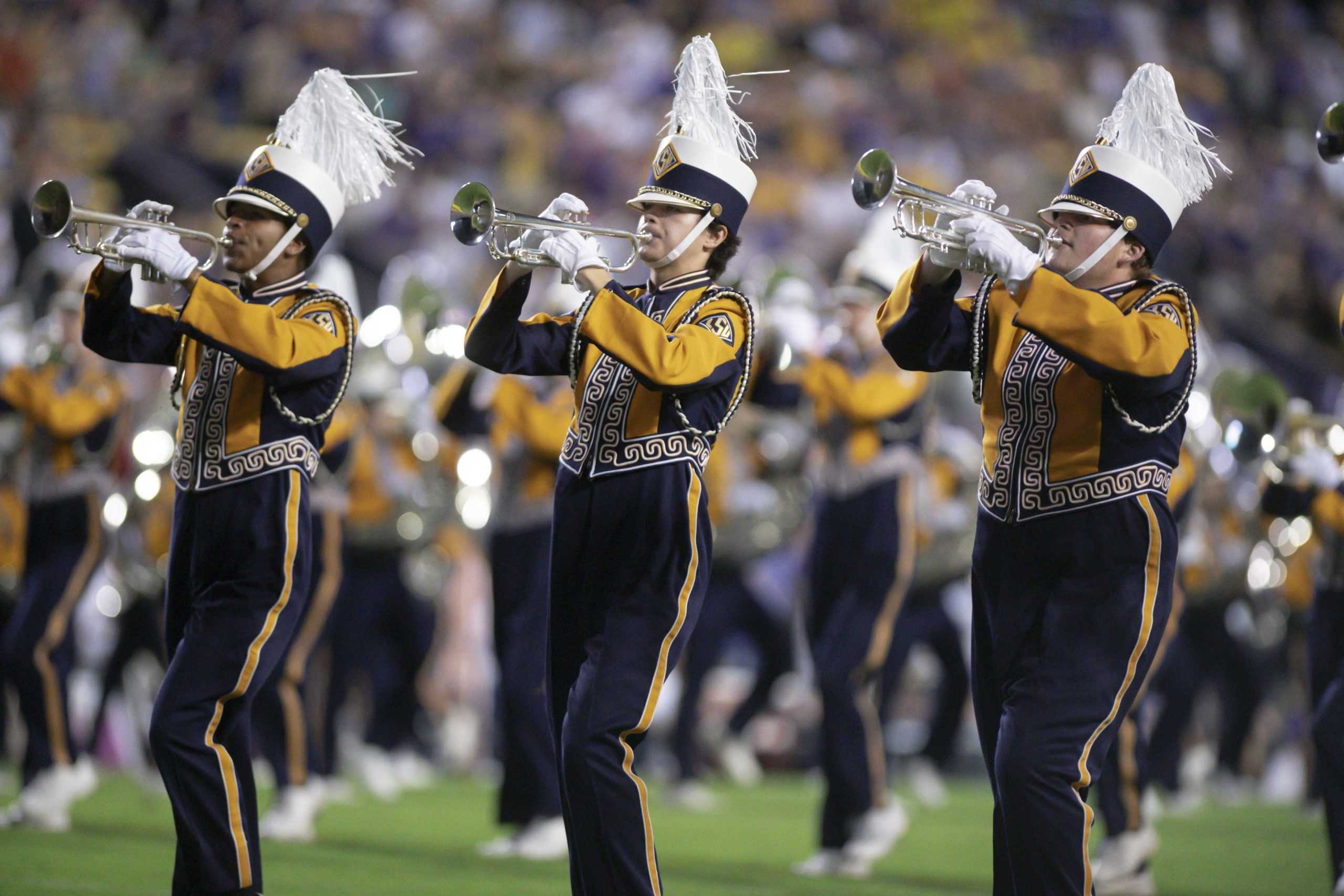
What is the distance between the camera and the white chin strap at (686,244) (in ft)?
16.8

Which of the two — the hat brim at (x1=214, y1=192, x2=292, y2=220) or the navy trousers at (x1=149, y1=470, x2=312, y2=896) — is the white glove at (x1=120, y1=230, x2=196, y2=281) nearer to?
the hat brim at (x1=214, y1=192, x2=292, y2=220)

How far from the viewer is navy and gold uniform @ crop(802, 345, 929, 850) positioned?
7746mm

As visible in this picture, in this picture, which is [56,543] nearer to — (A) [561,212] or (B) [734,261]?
(A) [561,212]

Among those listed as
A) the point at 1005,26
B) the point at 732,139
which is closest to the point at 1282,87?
the point at 1005,26

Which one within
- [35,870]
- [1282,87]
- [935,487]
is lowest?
[35,870]

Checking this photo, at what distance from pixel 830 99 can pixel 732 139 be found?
12448mm

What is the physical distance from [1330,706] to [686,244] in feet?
10.2

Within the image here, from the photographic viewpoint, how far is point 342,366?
17.8 feet

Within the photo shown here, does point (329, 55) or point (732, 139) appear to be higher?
point (329, 55)

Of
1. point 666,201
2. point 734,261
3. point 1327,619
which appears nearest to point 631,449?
point 666,201

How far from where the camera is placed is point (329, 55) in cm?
1538

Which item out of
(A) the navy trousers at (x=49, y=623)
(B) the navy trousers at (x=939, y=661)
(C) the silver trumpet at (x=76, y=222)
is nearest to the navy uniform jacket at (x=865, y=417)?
(B) the navy trousers at (x=939, y=661)

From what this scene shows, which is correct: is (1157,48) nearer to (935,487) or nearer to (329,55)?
(329,55)

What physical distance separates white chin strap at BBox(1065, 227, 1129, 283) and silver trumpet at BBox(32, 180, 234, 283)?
2.40m
